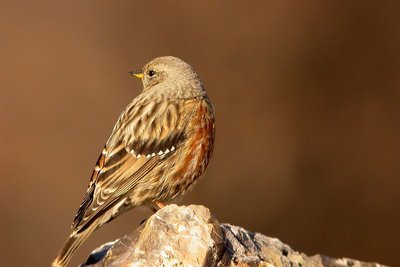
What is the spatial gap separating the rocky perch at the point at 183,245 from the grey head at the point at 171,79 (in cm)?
165

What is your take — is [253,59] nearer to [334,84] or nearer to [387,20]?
[334,84]

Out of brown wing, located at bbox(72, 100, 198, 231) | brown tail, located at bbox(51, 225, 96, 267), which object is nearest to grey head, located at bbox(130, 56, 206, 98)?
brown wing, located at bbox(72, 100, 198, 231)

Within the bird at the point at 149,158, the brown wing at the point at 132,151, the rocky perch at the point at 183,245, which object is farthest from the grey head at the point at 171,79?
the rocky perch at the point at 183,245

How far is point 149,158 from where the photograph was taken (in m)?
6.90

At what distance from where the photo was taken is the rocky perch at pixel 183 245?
5703mm

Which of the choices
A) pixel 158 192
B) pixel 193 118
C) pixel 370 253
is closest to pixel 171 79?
pixel 193 118

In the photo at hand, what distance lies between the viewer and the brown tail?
634 centimetres

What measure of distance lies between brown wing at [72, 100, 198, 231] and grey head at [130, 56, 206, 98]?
7.0 inches

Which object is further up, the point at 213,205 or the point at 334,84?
the point at 334,84

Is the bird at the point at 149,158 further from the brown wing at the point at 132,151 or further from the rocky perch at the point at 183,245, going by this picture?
the rocky perch at the point at 183,245

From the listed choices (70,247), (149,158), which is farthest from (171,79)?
(70,247)

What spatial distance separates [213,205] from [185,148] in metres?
4.00

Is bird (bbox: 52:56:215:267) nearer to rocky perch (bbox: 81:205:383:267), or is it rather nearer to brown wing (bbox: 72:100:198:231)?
brown wing (bbox: 72:100:198:231)

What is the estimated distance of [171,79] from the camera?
7.68 m
